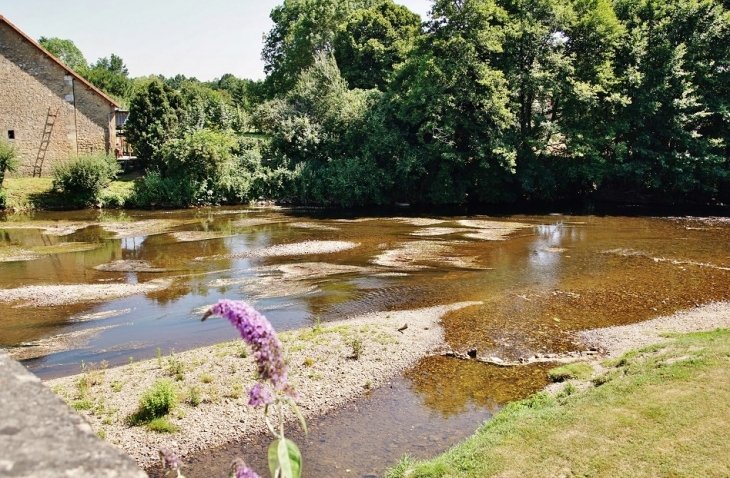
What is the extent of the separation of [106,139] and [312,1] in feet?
99.0

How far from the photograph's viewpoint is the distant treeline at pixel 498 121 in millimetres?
34094

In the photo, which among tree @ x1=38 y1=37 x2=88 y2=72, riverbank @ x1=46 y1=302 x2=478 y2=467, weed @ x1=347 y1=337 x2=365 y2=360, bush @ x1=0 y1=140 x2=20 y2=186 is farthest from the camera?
tree @ x1=38 y1=37 x2=88 y2=72

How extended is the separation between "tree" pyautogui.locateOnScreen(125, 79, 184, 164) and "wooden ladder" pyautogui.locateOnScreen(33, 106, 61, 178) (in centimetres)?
579

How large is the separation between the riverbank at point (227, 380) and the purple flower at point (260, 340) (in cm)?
785

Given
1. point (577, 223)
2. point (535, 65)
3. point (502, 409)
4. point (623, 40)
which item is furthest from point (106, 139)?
point (502, 409)

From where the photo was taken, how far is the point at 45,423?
2.00 meters

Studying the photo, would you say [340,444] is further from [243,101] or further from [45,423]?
[243,101]

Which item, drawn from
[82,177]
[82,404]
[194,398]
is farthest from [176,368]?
[82,177]

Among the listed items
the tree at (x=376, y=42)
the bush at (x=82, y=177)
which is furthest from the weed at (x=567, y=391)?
the tree at (x=376, y=42)

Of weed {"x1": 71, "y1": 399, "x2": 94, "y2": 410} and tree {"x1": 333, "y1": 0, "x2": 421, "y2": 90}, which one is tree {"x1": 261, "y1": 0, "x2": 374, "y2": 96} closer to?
tree {"x1": 333, "y1": 0, "x2": 421, "y2": 90}

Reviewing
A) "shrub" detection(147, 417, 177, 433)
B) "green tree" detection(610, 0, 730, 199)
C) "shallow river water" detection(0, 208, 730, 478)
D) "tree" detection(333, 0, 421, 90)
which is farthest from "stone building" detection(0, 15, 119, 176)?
"green tree" detection(610, 0, 730, 199)

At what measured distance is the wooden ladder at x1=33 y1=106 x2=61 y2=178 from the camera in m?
41.1

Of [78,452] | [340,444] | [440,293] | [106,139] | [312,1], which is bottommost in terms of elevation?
[340,444]

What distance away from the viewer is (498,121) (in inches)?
1344
